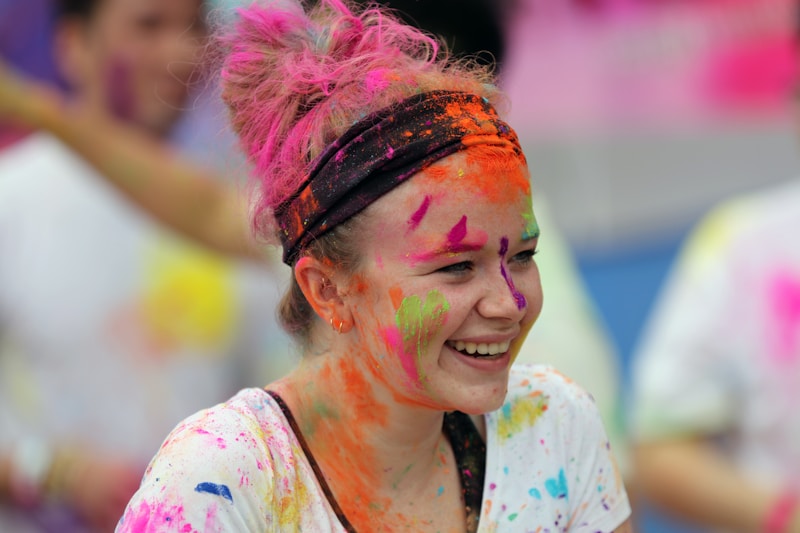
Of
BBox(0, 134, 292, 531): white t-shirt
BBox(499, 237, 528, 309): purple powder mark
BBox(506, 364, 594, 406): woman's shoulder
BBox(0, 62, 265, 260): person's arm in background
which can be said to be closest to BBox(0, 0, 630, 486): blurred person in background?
BBox(0, 62, 265, 260): person's arm in background

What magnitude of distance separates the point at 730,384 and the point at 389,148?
210 centimetres

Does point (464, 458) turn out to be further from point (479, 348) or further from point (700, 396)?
point (700, 396)

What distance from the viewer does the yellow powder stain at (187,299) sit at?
4.35m

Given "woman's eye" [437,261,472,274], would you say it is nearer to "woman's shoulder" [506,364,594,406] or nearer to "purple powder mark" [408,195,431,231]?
"purple powder mark" [408,195,431,231]

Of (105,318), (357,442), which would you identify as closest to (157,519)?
(357,442)

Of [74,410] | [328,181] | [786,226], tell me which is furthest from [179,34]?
[328,181]

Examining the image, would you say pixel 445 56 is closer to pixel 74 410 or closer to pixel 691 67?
pixel 74 410

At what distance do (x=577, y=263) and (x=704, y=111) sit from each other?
85 cm

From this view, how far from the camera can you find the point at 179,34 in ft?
13.7

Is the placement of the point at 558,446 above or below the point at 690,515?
above

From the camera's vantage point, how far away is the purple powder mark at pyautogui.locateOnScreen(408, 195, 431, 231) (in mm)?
1997

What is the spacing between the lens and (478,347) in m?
2.05

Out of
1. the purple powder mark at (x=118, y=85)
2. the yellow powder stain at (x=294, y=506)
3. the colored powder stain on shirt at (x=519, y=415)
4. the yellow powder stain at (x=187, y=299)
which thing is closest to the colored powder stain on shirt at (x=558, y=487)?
the colored powder stain on shirt at (x=519, y=415)

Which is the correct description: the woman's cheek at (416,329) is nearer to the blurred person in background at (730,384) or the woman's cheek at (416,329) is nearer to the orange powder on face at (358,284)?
the orange powder on face at (358,284)
